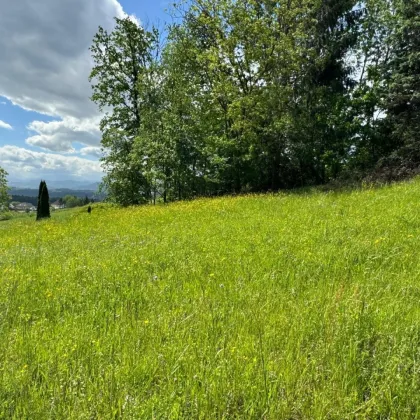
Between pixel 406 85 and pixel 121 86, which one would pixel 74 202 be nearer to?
pixel 121 86

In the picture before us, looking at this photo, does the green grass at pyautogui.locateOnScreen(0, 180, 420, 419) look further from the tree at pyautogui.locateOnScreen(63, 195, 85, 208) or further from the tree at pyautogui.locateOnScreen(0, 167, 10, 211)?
the tree at pyautogui.locateOnScreen(63, 195, 85, 208)

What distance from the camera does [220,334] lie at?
3.06 metres

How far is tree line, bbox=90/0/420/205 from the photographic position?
19219 mm

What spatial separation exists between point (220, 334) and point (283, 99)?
20.2 m

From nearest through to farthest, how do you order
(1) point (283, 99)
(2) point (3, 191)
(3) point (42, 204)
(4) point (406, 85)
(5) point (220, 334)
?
(5) point (220, 334) → (4) point (406, 85) → (1) point (283, 99) → (3) point (42, 204) → (2) point (3, 191)

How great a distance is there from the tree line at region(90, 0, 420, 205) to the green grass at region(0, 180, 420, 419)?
1501 cm

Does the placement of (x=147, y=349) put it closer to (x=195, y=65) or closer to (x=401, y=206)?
(x=401, y=206)

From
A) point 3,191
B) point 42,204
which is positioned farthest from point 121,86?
point 3,191

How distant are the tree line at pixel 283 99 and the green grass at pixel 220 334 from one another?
15.0 metres

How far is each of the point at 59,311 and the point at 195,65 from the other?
2542 cm

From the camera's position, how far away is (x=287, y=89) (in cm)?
2050

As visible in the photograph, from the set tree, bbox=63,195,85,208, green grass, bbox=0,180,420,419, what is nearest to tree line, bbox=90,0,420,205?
green grass, bbox=0,180,420,419

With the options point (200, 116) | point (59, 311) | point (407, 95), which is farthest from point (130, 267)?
point (200, 116)

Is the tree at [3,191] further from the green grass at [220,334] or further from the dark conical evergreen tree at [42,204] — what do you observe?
the green grass at [220,334]
